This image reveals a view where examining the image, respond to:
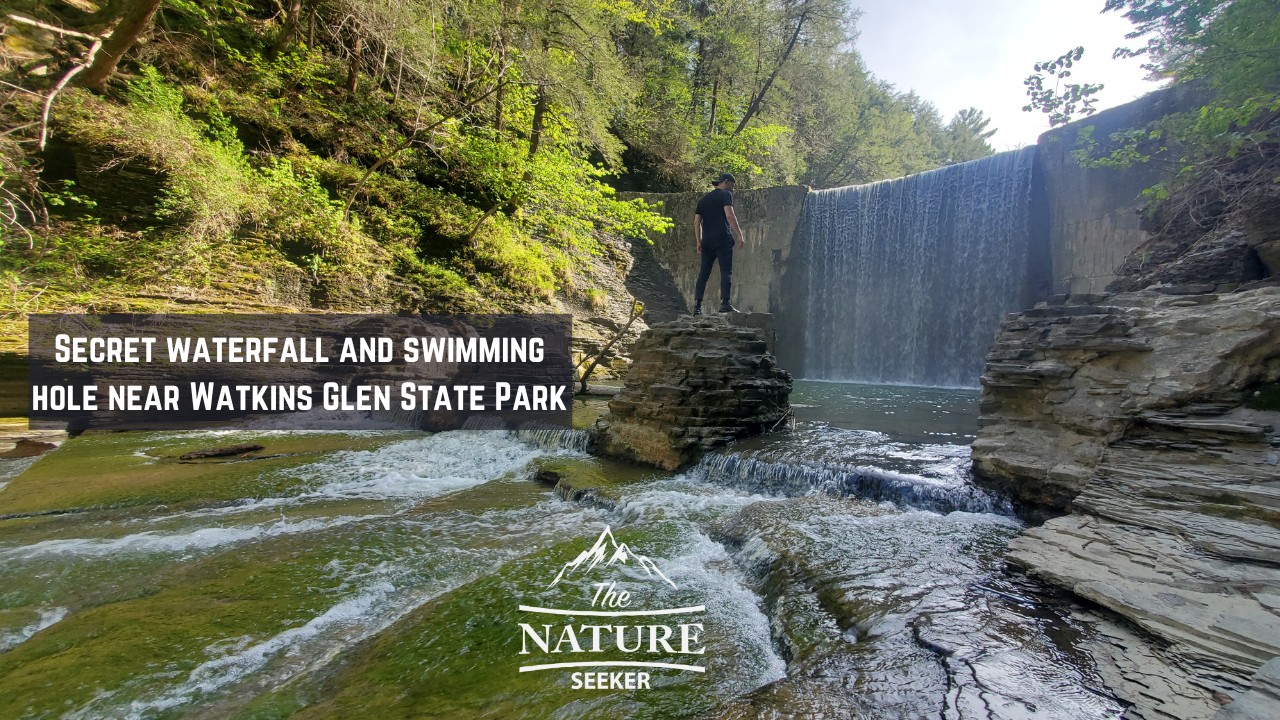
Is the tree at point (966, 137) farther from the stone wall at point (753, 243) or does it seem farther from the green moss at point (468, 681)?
the green moss at point (468, 681)

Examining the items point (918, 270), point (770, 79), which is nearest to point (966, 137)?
point (770, 79)

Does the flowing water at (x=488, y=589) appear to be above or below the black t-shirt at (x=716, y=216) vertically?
below

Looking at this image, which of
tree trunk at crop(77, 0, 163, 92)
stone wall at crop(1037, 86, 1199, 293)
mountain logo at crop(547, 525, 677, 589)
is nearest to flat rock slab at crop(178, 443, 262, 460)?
mountain logo at crop(547, 525, 677, 589)

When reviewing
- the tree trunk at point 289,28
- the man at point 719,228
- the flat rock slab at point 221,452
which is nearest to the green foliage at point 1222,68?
the man at point 719,228

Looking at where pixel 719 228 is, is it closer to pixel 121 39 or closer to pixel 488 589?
pixel 488 589

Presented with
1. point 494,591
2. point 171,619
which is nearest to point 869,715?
point 494,591

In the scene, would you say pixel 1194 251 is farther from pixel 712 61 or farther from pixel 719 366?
pixel 712 61

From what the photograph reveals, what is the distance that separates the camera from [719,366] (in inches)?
271

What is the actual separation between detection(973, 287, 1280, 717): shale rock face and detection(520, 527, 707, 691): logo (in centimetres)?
184

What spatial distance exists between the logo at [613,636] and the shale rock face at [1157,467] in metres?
1.84

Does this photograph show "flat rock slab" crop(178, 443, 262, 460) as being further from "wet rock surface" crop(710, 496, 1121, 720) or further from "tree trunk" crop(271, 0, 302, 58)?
"tree trunk" crop(271, 0, 302, 58)

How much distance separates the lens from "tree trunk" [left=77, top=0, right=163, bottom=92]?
6.64 m

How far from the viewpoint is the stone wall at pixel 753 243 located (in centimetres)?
1898

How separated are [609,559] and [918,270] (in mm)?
15662
